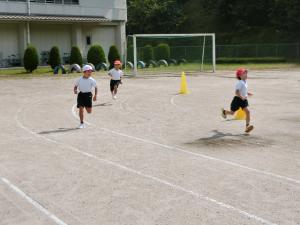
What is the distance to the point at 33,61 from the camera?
38.5 metres

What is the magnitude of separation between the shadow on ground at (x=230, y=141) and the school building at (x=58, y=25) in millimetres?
31416

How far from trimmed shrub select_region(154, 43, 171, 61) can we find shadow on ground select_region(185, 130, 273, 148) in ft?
110

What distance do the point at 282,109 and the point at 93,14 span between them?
34.1 meters

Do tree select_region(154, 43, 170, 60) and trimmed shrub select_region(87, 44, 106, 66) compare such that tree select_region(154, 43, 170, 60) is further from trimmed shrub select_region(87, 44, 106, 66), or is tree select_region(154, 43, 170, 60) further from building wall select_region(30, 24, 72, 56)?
building wall select_region(30, 24, 72, 56)

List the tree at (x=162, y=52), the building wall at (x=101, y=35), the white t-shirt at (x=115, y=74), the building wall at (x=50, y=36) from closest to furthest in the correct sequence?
the white t-shirt at (x=115, y=74)
the tree at (x=162, y=52)
the building wall at (x=50, y=36)
the building wall at (x=101, y=35)

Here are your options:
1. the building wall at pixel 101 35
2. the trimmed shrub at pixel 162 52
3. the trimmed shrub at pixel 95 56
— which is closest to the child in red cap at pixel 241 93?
the trimmed shrub at pixel 95 56

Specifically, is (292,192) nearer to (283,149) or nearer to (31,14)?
(283,149)

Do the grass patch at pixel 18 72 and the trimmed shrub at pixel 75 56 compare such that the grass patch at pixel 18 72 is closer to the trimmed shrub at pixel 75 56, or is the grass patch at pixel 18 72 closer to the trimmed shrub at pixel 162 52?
the trimmed shrub at pixel 75 56

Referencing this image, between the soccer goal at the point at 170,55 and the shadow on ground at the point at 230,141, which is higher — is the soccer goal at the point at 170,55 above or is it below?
above

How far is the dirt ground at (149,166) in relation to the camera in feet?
21.6

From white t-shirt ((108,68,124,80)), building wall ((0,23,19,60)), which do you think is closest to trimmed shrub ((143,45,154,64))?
building wall ((0,23,19,60))

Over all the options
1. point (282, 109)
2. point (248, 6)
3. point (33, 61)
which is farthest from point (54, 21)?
point (282, 109)

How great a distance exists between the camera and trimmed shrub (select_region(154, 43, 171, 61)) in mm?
45181

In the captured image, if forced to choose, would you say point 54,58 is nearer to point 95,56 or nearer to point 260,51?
point 95,56
